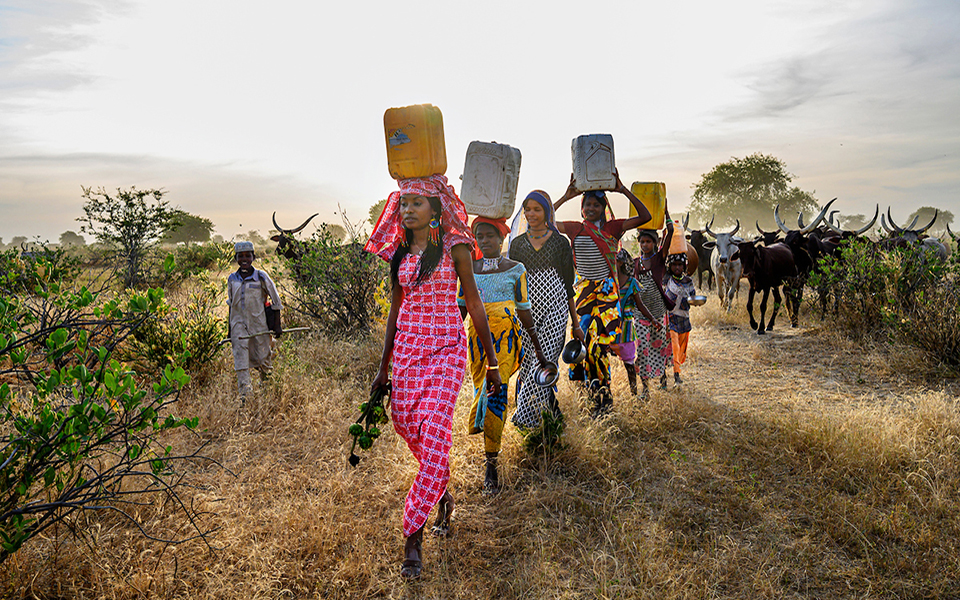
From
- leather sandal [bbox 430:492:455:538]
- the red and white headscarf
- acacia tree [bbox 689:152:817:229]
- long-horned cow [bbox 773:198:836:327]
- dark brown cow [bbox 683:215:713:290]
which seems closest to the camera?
the red and white headscarf

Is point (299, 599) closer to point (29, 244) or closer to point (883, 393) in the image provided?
point (883, 393)

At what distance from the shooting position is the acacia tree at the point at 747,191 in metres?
39.1

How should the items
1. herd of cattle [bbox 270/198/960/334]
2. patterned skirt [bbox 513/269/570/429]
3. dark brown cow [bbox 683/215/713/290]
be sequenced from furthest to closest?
dark brown cow [bbox 683/215/713/290] < herd of cattle [bbox 270/198/960/334] < patterned skirt [bbox 513/269/570/429]

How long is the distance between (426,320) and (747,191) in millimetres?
41791

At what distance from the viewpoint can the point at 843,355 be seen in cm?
705

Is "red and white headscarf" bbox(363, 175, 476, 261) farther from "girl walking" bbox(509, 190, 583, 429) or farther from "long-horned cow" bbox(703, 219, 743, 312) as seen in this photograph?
"long-horned cow" bbox(703, 219, 743, 312)

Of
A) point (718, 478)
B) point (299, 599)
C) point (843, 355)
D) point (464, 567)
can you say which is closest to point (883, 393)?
point (843, 355)

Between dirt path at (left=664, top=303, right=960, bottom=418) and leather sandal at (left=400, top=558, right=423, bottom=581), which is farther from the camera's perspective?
dirt path at (left=664, top=303, right=960, bottom=418)

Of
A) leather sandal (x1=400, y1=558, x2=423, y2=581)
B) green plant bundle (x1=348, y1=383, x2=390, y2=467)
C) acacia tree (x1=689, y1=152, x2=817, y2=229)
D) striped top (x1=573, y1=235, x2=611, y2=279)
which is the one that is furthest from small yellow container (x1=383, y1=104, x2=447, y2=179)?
acacia tree (x1=689, y1=152, x2=817, y2=229)

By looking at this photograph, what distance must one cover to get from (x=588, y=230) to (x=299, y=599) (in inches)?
132

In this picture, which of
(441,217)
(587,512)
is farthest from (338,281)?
(587,512)

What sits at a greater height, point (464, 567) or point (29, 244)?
point (29, 244)

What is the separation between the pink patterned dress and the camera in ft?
8.83

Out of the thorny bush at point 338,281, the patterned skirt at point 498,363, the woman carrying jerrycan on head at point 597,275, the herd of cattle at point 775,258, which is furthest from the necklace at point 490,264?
the herd of cattle at point 775,258
